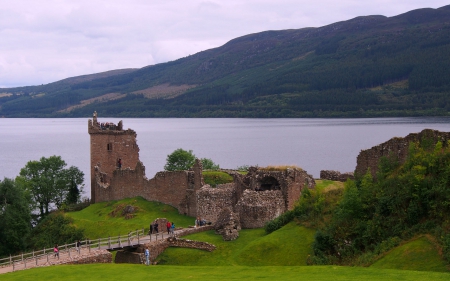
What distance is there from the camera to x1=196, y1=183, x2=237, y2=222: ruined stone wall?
41.5 meters

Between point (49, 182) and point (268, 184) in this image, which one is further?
point (49, 182)

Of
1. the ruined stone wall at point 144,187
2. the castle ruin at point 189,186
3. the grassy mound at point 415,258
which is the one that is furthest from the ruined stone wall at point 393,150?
the ruined stone wall at point 144,187

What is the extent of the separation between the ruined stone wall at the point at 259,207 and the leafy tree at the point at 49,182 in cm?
3370

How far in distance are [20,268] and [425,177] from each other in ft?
64.7

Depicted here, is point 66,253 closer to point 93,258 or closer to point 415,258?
point 93,258

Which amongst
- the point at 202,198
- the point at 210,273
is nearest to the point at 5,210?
the point at 202,198

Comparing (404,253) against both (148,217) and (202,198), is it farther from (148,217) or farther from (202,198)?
(148,217)

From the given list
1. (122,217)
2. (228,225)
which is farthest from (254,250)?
(122,217)

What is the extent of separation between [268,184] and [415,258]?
1838cm

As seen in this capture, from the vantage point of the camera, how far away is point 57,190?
67.2 meters

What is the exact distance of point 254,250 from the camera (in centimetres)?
3228

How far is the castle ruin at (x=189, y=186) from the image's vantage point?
3862 centimetres

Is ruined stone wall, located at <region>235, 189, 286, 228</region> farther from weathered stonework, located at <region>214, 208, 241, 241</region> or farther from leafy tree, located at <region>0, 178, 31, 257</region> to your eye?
leafy tree, located at <region>0, 178, 31, 257</region>

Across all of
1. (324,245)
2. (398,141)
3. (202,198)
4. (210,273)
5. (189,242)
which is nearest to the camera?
(210,273)
